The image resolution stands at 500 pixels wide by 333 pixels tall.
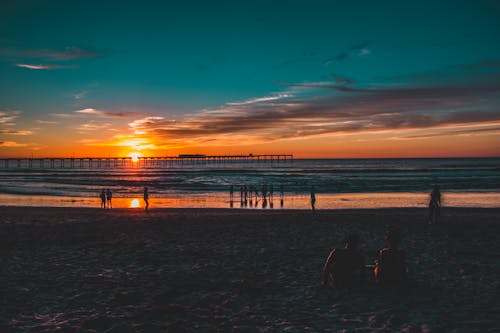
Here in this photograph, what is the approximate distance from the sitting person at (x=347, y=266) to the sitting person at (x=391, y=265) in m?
0.41

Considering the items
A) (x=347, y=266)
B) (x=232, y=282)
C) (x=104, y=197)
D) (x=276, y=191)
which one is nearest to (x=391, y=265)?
(x=347, y=266)

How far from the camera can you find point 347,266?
7.46 m

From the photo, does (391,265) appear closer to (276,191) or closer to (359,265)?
(359,265)

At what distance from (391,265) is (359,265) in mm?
622

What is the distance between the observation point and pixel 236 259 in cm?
1056

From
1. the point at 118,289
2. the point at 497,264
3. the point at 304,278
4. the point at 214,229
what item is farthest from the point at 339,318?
the point at 214,229

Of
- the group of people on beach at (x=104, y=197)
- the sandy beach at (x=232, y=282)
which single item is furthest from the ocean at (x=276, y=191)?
the sandy beach at (x=232, y=282)

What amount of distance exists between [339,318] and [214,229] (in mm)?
9985

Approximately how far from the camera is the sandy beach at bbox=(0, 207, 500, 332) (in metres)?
6.18

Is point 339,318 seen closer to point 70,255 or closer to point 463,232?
point 70,255

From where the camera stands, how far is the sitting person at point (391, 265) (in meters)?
7.31

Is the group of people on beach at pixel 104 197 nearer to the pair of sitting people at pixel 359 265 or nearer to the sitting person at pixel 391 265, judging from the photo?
the pair of sitting people at pixel 359 265

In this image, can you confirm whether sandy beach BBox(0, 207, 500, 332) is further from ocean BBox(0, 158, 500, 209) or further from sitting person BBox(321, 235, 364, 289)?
ocean BBox(0, 158, 500, 209)

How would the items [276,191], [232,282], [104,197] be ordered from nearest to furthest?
1. [232,282]
2. [104,197]
3. [276,191]
